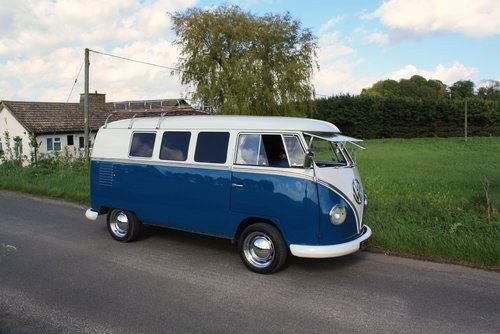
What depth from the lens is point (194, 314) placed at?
16.1 ft

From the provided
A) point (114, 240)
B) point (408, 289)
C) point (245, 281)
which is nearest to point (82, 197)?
point (114, 240)

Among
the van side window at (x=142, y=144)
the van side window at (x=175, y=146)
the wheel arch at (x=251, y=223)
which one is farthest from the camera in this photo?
the van side window at (x=142, y=144)

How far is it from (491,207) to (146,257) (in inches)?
261

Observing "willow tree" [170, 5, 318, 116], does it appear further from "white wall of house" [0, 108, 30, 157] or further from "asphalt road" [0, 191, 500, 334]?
"asphalt road" [0, 191, 500, 334]

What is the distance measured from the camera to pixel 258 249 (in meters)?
6.43

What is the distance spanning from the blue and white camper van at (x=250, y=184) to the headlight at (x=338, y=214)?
0.01 m

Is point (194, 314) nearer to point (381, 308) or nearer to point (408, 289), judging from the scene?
point (381, 308)

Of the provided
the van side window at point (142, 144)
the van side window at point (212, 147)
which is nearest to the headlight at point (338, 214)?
the van side window at point (212, 147)

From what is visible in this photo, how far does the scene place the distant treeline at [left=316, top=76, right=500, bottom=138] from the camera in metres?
52.9

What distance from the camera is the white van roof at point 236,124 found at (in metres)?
6.23

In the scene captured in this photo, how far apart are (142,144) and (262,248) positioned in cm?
291

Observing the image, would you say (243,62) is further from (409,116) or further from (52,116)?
(409,116)

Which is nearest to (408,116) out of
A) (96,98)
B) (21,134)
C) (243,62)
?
(243,62)

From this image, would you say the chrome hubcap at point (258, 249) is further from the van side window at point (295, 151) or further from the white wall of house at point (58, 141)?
the white wall of house at point (58, 141)
